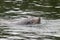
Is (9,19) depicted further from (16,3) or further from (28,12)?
(16,3)

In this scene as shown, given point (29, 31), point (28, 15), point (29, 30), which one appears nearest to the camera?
point (29, 31)

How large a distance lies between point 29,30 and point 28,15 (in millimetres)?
2707

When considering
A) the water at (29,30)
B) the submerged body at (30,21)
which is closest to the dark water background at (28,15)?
the water at (29,30)

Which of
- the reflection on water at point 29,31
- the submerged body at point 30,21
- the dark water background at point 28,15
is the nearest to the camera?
the reflection on water at point 29,31

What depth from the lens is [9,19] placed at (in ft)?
51.3

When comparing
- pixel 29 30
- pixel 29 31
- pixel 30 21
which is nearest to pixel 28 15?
pixel 30 21

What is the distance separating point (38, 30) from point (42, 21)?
5.30ft

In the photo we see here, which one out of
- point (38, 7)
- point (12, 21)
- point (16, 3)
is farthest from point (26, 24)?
point (16, 3)

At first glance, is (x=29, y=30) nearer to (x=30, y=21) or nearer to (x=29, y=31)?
(x=29, y=31)

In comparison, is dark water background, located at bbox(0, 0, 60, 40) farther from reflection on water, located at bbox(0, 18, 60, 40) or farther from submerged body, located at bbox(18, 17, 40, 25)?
submerged body, located at bbox(18, 17, 40, 25)

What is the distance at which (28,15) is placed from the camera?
16.4 metres

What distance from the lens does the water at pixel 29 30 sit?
12943 mm

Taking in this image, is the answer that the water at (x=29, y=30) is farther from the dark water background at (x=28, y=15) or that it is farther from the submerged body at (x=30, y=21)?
the submerged body at (x=30, y=21)

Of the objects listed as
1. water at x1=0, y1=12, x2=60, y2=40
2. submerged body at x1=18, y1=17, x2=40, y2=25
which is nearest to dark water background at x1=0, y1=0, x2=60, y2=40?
water at x1=0, y1=12, x2=60, y2=40
